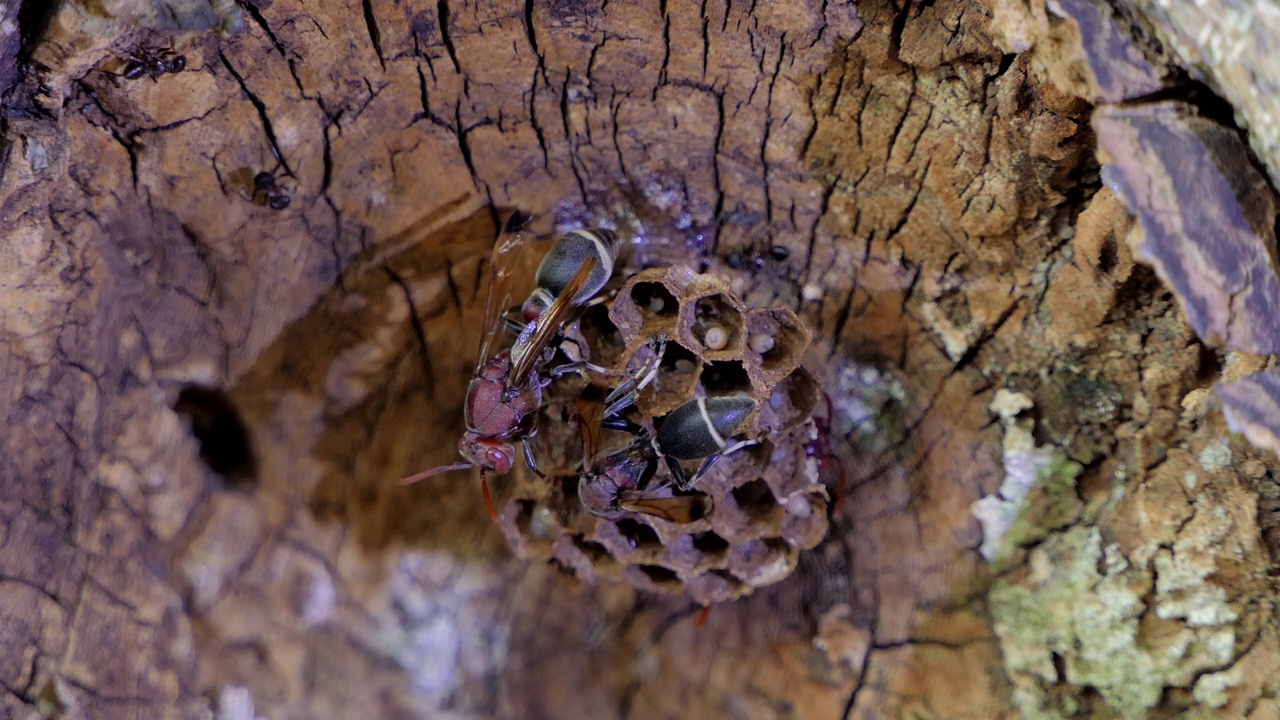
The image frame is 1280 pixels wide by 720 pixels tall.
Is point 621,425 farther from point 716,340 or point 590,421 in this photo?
point 716,340

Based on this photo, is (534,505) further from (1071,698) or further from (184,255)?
(1071,698)

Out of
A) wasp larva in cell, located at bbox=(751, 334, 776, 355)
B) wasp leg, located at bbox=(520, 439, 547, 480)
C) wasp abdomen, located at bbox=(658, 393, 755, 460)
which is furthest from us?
wasp leg, located at bbox=(520, 439, 547, 480)

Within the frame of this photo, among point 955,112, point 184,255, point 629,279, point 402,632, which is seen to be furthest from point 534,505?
point 955,112

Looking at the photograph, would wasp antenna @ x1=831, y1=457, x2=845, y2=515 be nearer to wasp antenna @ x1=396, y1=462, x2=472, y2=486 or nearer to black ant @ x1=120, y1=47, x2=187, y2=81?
wasp antenna @ x1=396, y1=462, x2=472, y2=486

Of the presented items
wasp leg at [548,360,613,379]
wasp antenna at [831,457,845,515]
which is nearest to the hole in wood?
wasp leg at [548,360,613,379]

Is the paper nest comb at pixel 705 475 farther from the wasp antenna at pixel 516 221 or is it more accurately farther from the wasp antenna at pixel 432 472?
the wasp antenna at pixel 516 221

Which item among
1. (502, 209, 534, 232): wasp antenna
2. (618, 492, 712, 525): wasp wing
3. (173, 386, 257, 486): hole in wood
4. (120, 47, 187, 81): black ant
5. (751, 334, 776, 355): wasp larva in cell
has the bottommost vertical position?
(173, 386, 257, 486): hole in wood

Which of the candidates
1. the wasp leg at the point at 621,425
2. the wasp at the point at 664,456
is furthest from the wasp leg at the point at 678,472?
the wasp leg at the point at 621,425

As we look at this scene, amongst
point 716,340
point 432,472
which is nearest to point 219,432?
point 432,472
